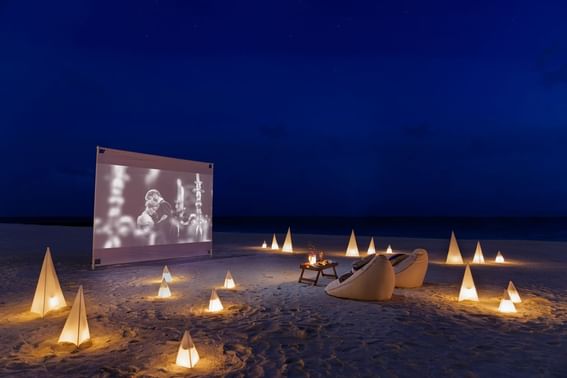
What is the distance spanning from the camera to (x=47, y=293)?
228 inches

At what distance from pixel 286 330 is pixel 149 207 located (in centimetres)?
762

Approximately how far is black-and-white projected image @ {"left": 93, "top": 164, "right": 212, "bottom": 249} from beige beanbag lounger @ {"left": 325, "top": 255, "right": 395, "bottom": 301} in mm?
6966

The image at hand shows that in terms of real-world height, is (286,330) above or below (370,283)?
below

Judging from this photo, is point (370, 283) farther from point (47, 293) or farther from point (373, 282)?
point (47, 293)

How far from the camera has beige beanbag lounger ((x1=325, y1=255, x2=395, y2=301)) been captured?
6.41 meters

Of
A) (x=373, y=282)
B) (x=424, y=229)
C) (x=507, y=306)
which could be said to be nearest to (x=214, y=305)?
(x=373, y=282)

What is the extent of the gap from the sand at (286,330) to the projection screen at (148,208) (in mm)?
1747

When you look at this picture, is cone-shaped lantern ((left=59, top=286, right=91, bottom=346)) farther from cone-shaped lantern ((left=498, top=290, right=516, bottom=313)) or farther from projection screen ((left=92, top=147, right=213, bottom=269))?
cone-shaped lantern ((left=498, top=290, right=516, bottom=313))

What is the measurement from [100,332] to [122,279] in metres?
3.95

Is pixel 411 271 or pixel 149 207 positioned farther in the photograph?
pixel 149 207

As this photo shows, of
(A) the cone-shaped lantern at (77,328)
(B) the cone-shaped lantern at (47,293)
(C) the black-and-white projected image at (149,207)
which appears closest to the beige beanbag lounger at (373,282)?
(A) the cone-shaped lantern at (77,328)

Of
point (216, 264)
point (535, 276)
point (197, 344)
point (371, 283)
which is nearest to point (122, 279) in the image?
point (216, 264)

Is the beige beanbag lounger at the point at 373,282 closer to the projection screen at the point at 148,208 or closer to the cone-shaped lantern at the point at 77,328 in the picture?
the cone-shaped lantern at the point at 77,328

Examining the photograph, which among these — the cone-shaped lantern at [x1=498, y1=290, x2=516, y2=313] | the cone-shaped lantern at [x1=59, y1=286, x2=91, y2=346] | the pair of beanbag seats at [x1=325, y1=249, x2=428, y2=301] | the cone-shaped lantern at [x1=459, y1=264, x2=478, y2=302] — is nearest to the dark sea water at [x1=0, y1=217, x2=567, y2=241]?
the cone-shaped lantern at [x1=459, y1=264, x2=478, y2=302]
